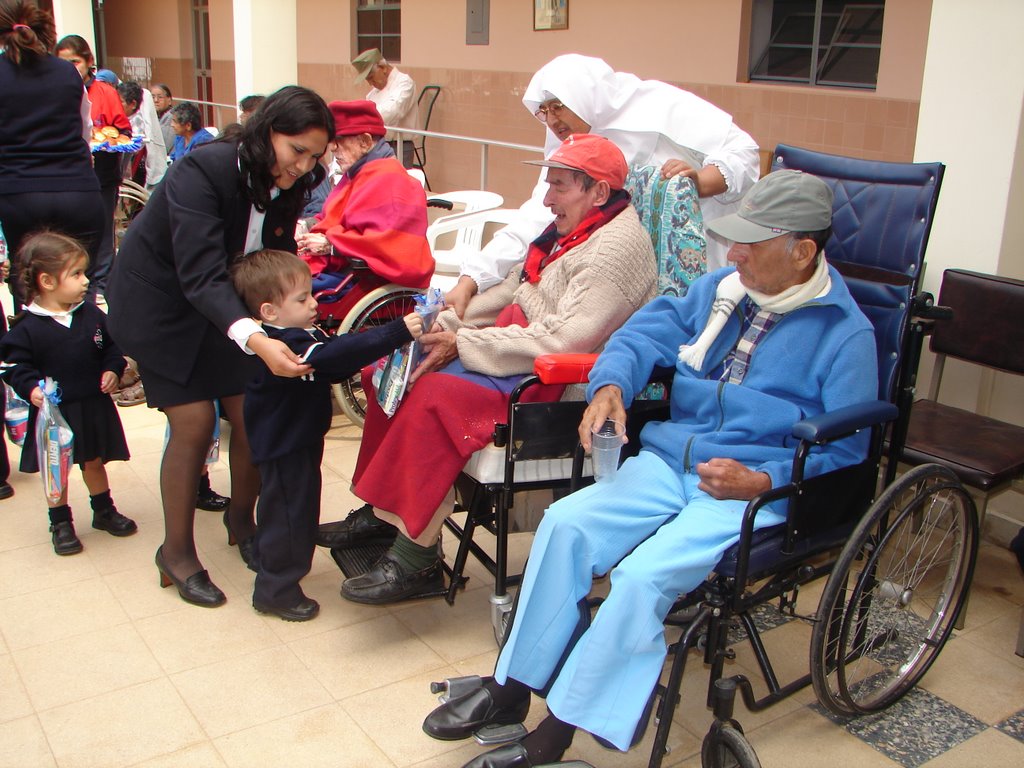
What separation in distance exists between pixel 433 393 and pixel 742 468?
0.78 meters

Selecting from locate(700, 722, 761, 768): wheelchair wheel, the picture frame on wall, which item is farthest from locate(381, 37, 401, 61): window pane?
locate(700, 722, 761, 768): wheelchair wheel

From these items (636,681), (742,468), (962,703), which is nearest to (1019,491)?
(962,703)

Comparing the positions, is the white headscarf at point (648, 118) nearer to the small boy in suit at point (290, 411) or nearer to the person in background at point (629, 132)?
the person in background at point (629, 132)

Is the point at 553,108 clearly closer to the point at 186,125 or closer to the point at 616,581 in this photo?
the point at 616,581

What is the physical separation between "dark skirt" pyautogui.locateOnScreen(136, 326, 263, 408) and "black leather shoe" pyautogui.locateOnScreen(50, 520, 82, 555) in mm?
621

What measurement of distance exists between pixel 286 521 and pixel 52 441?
83 cm

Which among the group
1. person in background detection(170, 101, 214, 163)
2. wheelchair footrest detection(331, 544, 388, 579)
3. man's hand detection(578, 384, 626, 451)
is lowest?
wheelchair footrest detection(331, 544, 388, 579)

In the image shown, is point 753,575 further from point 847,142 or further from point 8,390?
point 847,142

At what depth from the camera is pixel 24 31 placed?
11.4 feet

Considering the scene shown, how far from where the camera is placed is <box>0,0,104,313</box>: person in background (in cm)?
354

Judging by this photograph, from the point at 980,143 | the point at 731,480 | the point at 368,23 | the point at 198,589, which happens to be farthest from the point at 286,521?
the point at 368,23

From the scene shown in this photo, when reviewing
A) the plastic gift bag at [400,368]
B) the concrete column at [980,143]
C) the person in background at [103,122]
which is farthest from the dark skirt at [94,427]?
the person in background at [103,122]

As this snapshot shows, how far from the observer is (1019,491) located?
3.01 meters

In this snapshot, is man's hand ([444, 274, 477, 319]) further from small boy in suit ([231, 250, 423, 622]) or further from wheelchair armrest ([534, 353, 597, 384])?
wheelchair armrest ([534, 353, 597, 384])
